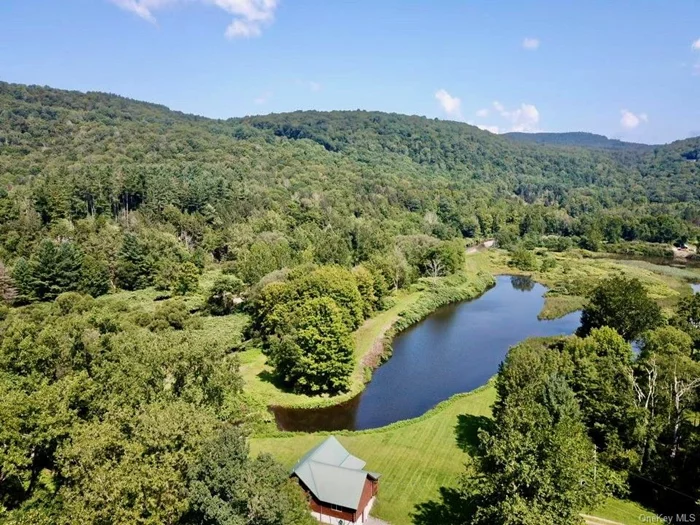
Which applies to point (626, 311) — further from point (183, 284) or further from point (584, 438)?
point (183, 284)

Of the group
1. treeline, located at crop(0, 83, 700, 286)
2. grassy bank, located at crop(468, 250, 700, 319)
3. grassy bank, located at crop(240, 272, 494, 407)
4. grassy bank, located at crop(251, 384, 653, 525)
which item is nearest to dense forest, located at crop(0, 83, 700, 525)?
treeline, located at crop(0, 83, 700, 286)

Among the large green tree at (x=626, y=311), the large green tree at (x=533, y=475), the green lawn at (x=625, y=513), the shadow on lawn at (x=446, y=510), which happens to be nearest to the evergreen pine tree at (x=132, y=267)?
the shadow on lawn at (x=446, y=510)

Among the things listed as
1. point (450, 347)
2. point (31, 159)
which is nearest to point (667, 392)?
point (450, 347)

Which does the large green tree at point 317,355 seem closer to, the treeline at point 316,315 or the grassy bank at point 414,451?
the treeline at point 316,315

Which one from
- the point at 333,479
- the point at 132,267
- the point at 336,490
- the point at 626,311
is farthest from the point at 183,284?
the point at 626,311

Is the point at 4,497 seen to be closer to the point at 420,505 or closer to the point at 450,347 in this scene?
the point at 420,505

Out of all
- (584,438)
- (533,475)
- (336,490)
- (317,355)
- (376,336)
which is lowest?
(376,336)
